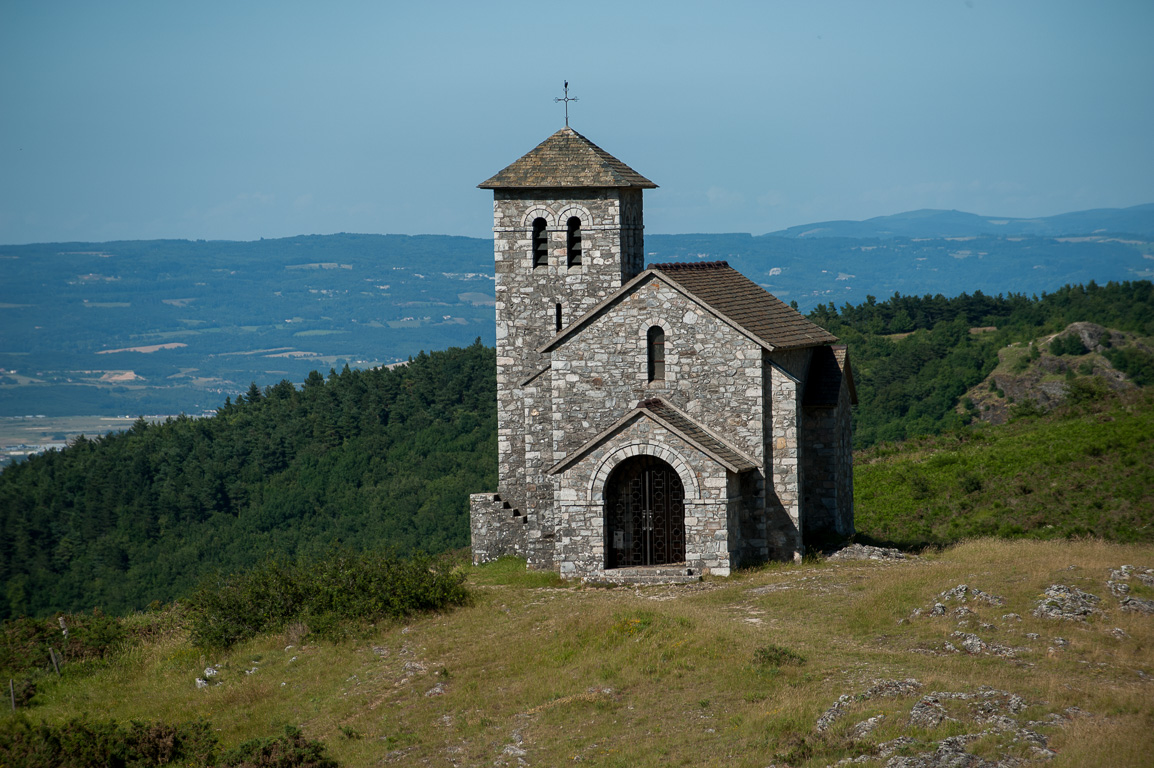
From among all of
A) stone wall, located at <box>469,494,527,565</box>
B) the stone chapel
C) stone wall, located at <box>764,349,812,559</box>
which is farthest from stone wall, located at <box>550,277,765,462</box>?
stone wall, located at <box>469,494,527,565</box>

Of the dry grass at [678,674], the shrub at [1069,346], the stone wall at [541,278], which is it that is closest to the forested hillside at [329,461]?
the shrub at [1069,346]

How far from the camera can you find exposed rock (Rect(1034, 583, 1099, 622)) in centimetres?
1845

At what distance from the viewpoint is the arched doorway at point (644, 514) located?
2545 cm

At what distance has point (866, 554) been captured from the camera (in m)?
26.2

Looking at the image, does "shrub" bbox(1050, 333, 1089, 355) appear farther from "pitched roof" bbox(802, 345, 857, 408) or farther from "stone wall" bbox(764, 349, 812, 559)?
"stone wall" bbox(764, 349, 812, 559)

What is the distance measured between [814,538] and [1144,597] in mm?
9562

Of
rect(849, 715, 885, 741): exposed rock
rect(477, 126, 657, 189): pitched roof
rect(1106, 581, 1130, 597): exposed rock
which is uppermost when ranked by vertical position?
rect(477, 126, 657, 189): pitched roof

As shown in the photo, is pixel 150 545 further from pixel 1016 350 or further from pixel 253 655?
pixel 253 655

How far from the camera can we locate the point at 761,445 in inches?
992

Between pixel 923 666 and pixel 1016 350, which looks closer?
pixel 923 666

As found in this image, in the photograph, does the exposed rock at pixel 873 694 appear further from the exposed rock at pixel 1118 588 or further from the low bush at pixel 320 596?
the low bush at pixel 320 596

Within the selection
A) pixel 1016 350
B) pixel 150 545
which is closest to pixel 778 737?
pixel 1016 350

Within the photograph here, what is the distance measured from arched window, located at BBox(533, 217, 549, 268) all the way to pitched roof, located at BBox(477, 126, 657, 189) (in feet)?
3.44

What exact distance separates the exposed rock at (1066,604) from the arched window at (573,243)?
1362 cm
